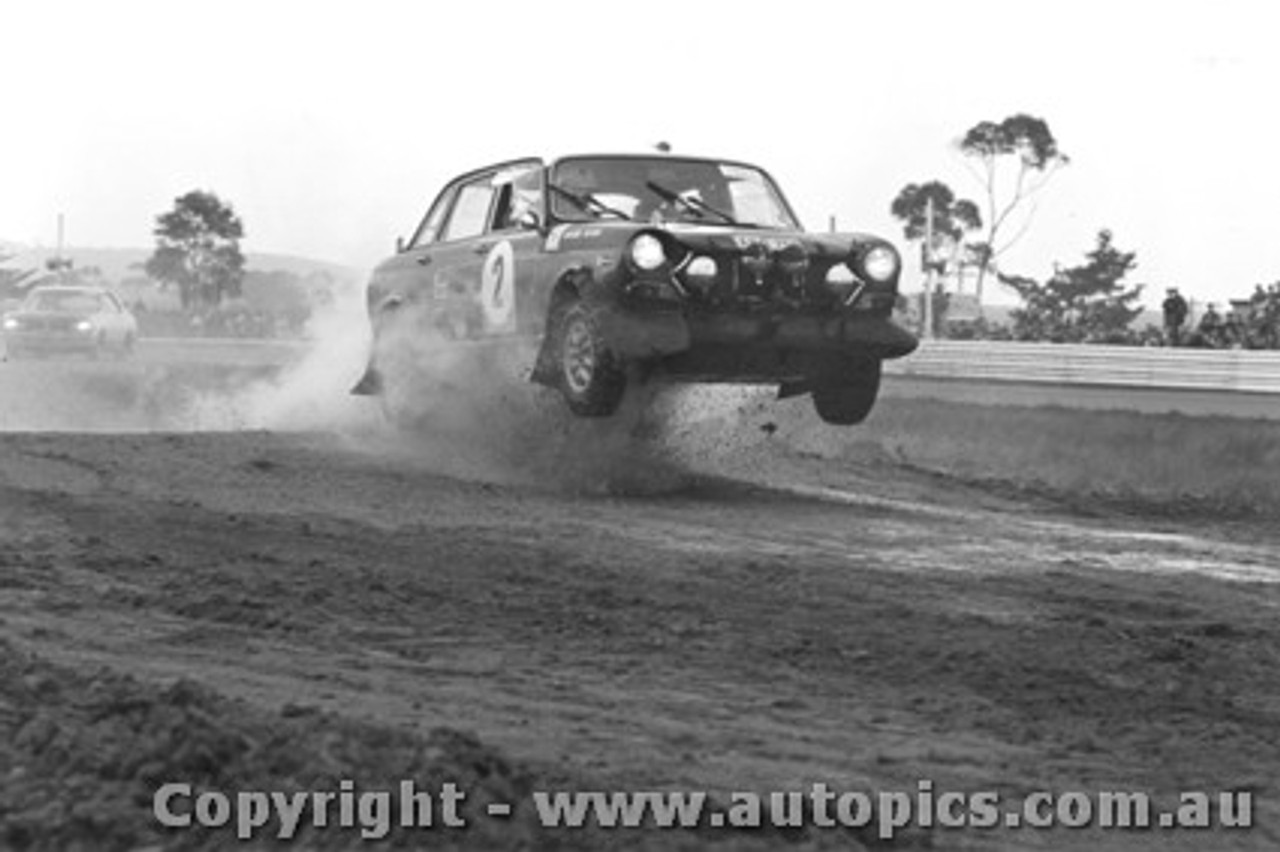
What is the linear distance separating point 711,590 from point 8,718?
9.71ft

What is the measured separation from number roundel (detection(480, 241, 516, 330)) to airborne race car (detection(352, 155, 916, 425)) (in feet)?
0.04

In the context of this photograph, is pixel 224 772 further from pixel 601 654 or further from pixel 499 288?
pixel 499 288

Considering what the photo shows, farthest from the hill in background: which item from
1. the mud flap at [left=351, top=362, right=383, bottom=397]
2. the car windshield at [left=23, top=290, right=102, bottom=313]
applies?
the mud flap at [left=351, top=362, right=383, bottom=397]

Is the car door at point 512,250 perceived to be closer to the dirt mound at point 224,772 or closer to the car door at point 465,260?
the car door at point 465,260

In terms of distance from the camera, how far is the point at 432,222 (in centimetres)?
1228

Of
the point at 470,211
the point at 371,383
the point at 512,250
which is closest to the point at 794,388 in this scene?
the point at 512,250

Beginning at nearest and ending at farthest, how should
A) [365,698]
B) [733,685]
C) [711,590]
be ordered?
[365,698] → [733,685] → [711,590]

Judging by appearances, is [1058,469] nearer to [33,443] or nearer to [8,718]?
[33,443]

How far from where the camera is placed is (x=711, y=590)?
6516mm

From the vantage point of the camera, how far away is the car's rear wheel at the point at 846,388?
10.2 meters

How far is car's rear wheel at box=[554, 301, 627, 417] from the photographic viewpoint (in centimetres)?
955

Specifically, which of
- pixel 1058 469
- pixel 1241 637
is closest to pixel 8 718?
pixel 1241 637

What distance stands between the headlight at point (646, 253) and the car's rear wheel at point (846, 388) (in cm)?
126

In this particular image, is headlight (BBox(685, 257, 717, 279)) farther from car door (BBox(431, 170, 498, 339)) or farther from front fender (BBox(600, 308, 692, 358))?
car door (BBox(431, 170, 498, 339))
